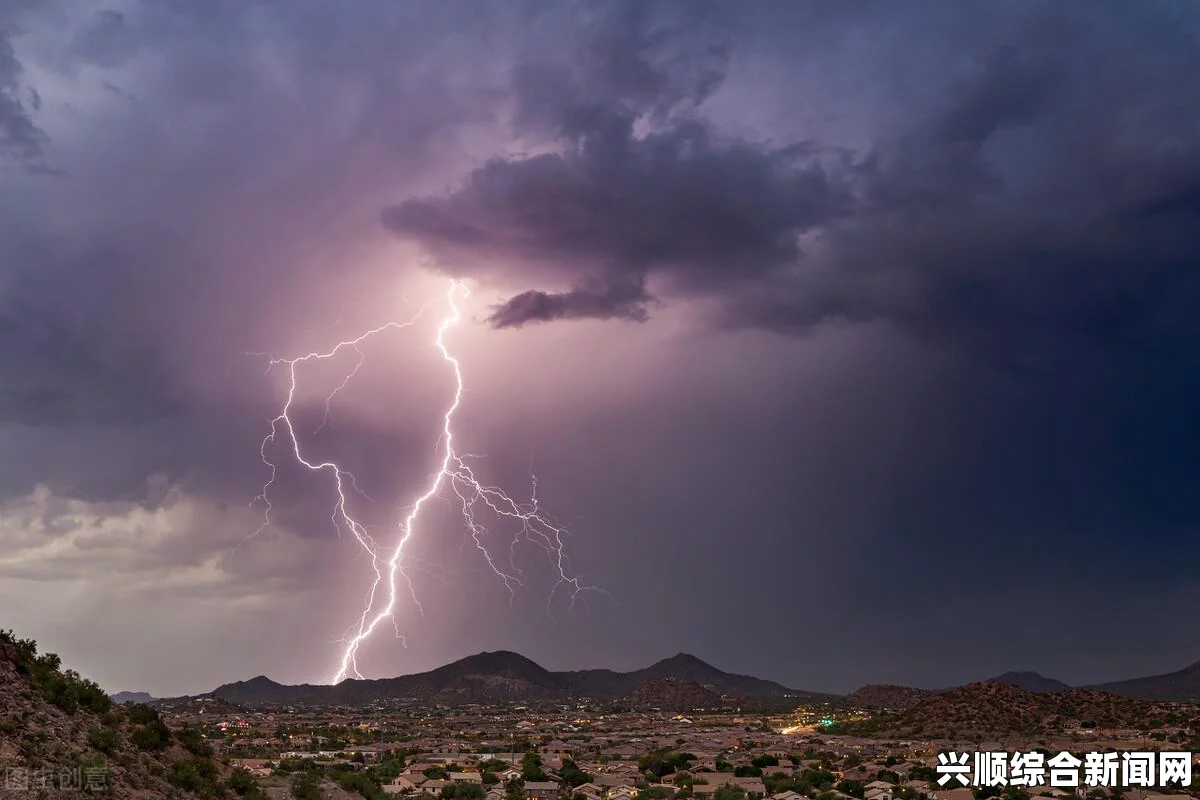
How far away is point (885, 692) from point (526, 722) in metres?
90.7

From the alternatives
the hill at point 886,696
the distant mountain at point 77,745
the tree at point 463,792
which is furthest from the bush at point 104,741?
the hill at point 886,696

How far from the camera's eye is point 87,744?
820 inches

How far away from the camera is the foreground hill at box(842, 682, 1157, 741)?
302ft

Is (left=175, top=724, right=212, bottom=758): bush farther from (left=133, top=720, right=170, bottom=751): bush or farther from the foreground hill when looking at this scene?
the foreground hill

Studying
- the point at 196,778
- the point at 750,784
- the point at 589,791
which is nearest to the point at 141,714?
the point at 196,778

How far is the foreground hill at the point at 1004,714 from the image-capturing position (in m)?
91.9

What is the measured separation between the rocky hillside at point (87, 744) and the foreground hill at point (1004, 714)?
7705 centimetres

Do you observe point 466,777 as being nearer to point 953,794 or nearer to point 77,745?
point 953,794

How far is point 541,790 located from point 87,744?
112 feet

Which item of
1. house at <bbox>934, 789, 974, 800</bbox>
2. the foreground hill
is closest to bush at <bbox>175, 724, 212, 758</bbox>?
house at <bbox>934, 789, 974, 800</bbox>

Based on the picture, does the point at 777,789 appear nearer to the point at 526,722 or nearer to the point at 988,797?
the point at 988,797

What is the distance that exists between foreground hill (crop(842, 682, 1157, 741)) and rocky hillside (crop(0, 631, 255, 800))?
7705 centimetres

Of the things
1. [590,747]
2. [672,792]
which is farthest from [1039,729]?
[672,792]

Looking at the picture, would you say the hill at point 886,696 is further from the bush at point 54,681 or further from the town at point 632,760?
the bush at point 54,681
